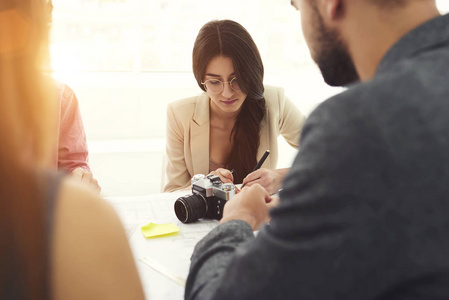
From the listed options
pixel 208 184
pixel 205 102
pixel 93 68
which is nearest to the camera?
pixel 208 184

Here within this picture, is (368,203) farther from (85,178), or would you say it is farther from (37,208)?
(85,178)

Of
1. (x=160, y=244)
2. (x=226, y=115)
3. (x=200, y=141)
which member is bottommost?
(x=160, y=244)

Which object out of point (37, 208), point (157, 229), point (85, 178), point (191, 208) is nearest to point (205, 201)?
point (191, 208)

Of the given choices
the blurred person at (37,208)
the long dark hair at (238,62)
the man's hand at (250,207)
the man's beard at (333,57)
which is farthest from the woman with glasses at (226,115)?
the blurred person at (37,208)

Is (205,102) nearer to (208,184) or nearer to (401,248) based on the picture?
(208,184)

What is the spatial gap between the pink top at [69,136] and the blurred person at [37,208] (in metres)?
1.34

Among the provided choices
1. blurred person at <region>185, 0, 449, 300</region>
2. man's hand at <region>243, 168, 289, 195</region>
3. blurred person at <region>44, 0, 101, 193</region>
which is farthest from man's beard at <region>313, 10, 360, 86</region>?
blurred person at <region>44, 0, 101, 193</region>

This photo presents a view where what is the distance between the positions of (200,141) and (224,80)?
1.08 feet

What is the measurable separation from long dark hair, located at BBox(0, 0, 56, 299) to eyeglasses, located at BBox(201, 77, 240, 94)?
60.2 inches

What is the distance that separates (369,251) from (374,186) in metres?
0.08

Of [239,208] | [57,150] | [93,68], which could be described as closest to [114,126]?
[93,68]

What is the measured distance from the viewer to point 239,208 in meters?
1.01

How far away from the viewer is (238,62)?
1.97 m

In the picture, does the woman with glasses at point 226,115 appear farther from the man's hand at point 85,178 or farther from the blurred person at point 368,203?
the blurred person at point 368,203
